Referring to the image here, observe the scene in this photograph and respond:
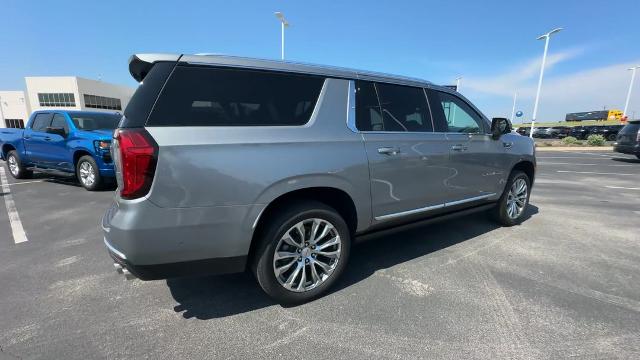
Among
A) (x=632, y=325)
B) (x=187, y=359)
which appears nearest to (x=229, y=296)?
(x=187, y=359)

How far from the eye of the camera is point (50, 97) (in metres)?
55.2

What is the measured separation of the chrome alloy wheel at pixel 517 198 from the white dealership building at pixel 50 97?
6113 cm

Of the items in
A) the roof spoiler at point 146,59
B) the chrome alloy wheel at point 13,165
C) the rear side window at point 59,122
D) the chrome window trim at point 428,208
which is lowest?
the chrome alloy wheel at point 13,165

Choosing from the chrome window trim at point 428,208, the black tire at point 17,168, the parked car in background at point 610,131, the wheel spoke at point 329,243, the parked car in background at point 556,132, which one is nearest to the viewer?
the wheel spoke at point 329,243

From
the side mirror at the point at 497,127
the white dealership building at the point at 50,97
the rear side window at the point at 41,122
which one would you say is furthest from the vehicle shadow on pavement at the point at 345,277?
the white dealership building at the point at 50,97

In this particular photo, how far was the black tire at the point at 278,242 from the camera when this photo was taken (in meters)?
2.48

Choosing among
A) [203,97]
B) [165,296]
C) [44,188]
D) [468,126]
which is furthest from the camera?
[44,188]

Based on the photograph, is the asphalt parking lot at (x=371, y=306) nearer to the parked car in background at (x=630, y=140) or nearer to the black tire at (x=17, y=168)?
the black tire at (x=17, y=168)

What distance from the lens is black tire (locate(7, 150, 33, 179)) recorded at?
8375mm

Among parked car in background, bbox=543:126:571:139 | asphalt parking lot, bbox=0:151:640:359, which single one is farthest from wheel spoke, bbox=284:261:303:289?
parked car in background, bbox=543:126:571:139

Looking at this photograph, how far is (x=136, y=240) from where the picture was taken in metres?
2.08

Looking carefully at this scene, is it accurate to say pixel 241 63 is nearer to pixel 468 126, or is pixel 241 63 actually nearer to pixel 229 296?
pixel 229 296

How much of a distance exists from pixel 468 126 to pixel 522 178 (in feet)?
5.06

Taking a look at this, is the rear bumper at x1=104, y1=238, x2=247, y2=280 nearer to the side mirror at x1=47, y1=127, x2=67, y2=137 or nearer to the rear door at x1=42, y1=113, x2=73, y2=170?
the side mirror at x1=47, y1=127, x2=67, y2=137
